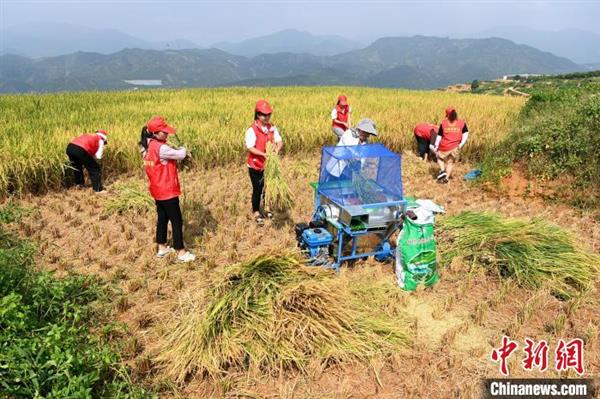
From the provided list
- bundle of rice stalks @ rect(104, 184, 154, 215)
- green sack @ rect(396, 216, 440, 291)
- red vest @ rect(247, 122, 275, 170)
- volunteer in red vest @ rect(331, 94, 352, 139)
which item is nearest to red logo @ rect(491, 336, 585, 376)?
green sack @ rect(396, 216, 440, 291)

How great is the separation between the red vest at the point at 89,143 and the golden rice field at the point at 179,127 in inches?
21.1

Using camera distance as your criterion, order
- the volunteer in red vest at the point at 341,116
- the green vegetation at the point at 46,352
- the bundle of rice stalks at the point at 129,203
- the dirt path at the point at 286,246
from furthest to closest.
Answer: the volunteer in red vest at the point at 341,116
the bundle of rice stalks at the point at 129,203
the dirt path at the point at 286,246
the green vegetation at the point at 46,352

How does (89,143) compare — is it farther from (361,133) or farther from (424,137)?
(424,137)

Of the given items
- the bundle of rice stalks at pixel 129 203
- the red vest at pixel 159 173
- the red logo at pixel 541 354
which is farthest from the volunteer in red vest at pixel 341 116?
the red logo at pixel 541 354

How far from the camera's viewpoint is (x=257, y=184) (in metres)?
5.36

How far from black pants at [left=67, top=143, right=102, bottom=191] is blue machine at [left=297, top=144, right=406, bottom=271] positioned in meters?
4.16

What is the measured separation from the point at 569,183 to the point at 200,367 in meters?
6.84

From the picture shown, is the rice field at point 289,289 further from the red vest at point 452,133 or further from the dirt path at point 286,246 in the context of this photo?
the red vest at point 452,133

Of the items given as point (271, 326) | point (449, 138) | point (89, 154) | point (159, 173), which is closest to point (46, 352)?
point (271, 326)

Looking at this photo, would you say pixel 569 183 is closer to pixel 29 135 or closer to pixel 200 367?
pixel 200 367

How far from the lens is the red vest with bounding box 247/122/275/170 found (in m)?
5.01

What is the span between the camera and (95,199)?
6422mm

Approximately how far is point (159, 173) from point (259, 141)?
1.38 metres

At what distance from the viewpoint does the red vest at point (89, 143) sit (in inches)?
256
